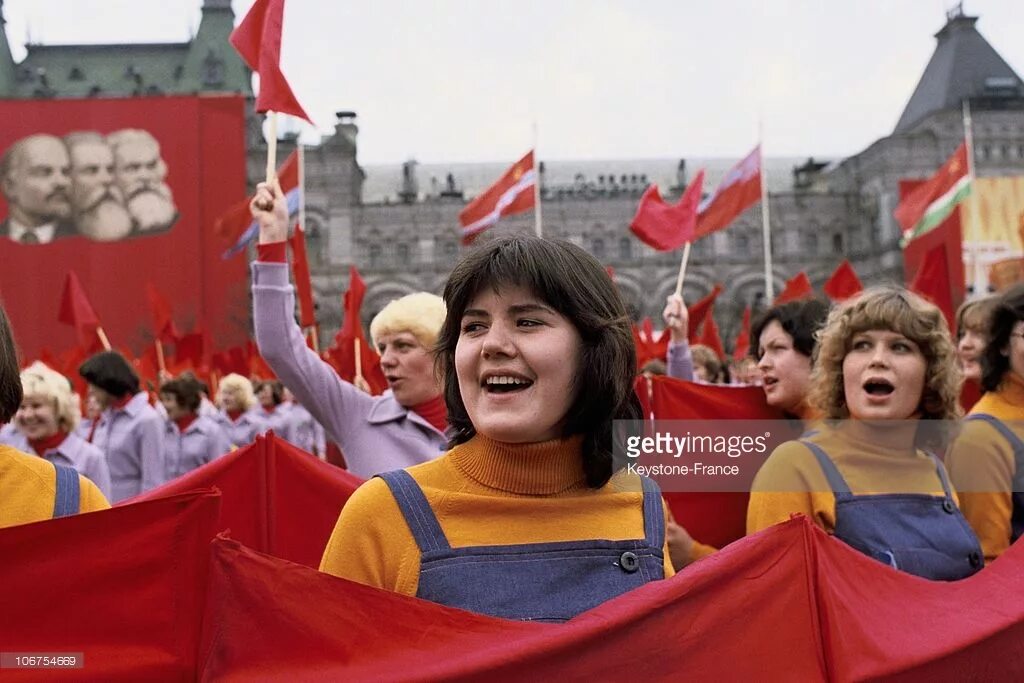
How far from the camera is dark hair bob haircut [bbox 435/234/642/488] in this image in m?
1.70

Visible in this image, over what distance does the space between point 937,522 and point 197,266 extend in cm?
3352

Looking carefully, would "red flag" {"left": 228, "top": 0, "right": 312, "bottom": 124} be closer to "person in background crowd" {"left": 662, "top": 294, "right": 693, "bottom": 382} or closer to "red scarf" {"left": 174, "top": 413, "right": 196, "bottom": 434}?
"person in background crowd" {"left": 662, "top": 294, "right": 693, "bottom": 382}

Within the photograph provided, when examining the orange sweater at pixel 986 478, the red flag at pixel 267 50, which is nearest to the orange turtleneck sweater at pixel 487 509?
the orange sweater at pixel 986 478

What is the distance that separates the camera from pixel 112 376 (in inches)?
211

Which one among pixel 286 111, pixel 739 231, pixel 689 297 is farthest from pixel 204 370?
pixel 739 231

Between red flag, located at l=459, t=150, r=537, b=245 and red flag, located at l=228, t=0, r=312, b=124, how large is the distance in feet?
32.8

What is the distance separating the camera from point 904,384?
8.46 feet

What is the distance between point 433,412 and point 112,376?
261 centimetres

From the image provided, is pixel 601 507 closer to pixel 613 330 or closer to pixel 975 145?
pixel 613 330

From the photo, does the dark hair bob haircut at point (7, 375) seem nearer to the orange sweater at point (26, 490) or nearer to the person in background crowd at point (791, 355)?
the orange sweater at point (26, 490)

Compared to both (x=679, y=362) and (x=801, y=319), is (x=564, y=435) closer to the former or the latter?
(x=801, y=319)

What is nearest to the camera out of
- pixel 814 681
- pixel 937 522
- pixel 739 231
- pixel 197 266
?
pixel 814 681

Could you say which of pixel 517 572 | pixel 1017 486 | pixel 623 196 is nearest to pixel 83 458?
pixel 517 572

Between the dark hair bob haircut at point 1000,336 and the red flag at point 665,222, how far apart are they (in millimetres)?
4855
